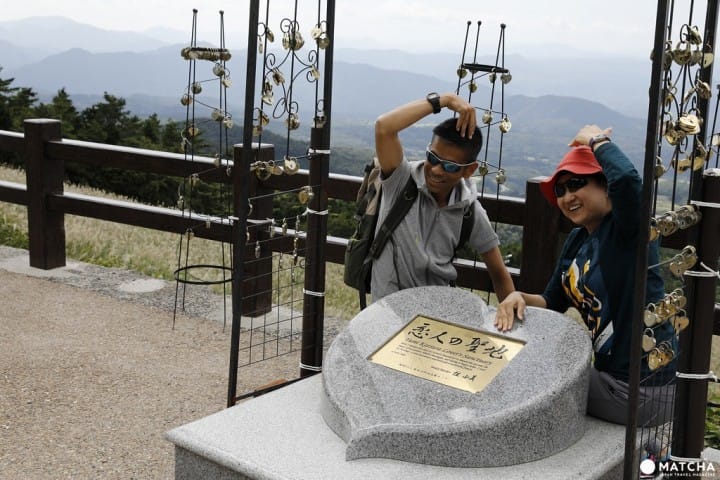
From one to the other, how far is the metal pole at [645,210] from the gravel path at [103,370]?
2.00 meters

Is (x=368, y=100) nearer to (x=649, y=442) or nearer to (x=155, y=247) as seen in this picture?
(x=155, y=247)

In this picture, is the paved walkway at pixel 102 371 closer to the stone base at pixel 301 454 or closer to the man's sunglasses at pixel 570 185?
the stone base at pixel 301 454

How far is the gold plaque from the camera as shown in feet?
10.2

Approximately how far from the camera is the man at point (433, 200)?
337 centimetres

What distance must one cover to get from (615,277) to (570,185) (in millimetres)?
366

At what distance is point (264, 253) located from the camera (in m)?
5.83

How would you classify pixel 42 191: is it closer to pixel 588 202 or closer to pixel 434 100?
pixel 434 100

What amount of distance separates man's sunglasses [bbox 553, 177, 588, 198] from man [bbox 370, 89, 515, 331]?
366 mm

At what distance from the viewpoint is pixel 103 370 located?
4.88 meters

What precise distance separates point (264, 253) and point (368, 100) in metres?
53.7

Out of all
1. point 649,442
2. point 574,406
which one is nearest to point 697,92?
point 574,406

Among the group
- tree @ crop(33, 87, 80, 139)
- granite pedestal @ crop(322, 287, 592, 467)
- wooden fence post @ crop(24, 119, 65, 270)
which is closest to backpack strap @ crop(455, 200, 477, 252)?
granite pedestal @ crop(322, 287, 592, 467)

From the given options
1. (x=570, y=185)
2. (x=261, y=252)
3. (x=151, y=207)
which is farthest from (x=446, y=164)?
(x=151, y=207)

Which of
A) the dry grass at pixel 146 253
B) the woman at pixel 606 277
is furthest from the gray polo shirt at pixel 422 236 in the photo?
the dry grass at pixel 146 253
